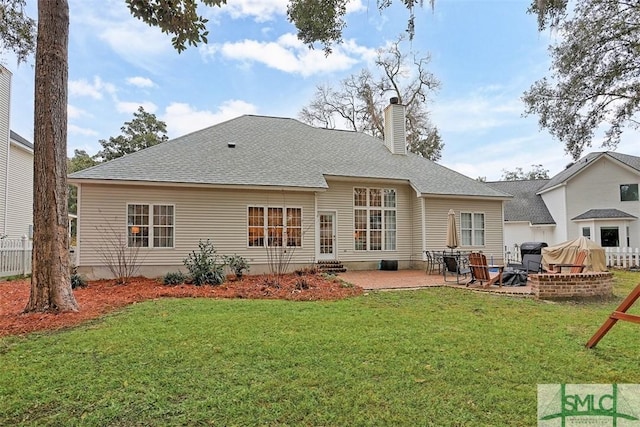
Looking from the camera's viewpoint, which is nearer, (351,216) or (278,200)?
(278,200)

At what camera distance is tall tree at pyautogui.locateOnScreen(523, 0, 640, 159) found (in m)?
13.3

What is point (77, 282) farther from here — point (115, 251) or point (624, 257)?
point (624, 257)

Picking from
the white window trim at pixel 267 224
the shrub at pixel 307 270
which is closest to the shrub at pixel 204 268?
the white window trim at pixel 267 224

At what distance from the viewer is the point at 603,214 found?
811 inches

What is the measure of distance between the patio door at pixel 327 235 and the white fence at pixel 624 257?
510 inches

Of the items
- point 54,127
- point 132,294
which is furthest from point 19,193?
point 54,127

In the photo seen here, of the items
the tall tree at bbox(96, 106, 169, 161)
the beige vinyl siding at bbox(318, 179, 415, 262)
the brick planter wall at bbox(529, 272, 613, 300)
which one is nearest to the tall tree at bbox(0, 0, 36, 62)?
the beige vinyl siding at bbox(318, 179, 415, 262)

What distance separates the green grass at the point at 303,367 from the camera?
291cm

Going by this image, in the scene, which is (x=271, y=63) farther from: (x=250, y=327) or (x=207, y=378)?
(x=207, y=378)

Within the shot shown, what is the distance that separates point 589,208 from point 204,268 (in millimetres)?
21941

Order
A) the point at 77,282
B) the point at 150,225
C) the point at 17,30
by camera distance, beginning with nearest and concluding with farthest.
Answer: the point at 17,30
the point at 77,282
the point at 150,225

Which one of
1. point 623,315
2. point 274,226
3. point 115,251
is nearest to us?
point 623,315

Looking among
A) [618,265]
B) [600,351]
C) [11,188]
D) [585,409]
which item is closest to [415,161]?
[618,265]

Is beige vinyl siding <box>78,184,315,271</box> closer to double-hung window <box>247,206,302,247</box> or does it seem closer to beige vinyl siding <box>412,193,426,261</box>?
double-hung window <box>247,206,302,247</box>
